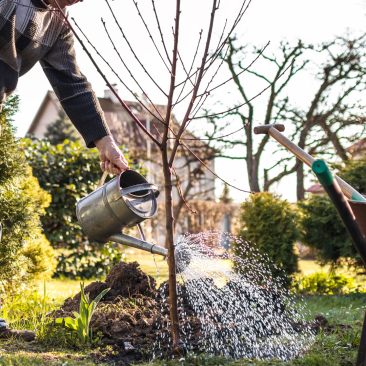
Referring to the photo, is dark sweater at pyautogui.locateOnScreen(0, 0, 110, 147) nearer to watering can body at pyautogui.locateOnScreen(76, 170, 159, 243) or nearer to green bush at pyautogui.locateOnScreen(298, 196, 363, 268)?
watering can body at pyautogui.locateOnScreen(76, 170, 159, 243)

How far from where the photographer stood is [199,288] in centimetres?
306

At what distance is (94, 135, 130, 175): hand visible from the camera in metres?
2.17

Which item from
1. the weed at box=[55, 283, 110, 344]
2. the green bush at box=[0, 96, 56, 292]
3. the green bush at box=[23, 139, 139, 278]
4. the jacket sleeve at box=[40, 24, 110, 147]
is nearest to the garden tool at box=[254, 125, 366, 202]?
the jacket sleeve at box=[40, 24, 110, 147]

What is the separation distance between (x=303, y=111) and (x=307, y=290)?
17.1 ft

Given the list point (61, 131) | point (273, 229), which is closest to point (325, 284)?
point (273, 229)

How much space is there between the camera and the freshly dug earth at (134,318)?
2096mm

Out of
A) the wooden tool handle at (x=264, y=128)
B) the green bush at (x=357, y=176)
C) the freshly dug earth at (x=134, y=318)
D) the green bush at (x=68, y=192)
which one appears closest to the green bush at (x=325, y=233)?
the green bush at (x=357, y=176)

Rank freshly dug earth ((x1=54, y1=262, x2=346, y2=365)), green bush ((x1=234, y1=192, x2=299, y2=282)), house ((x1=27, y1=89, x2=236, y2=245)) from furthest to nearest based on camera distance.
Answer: house ((x1=27, y1=89, x2=236, y2=245)), green bush ((x1=234, y1=192, x2=299, y2=282)), freshly dug earth ((x1=54, y1=262, x2=346, y2=365))

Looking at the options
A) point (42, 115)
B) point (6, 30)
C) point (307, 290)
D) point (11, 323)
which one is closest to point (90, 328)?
point (11, 323)

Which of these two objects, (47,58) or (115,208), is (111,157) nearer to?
(115,208)

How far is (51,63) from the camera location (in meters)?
2.38

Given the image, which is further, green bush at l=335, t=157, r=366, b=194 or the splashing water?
green bush at l=335, t=157, r=366, b=194

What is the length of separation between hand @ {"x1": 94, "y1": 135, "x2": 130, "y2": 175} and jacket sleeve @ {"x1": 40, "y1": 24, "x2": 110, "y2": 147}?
46mm

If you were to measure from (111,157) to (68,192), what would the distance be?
13.2 feet
